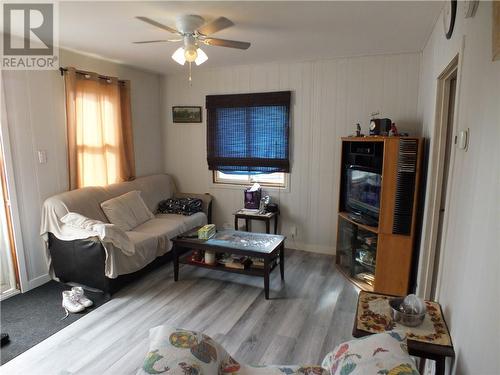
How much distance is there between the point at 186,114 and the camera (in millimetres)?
4719

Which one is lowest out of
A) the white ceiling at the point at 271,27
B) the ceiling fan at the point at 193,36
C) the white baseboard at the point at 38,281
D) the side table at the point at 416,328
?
the white baseboard at the point at 38,281

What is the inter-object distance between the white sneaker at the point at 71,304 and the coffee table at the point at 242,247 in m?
0.93

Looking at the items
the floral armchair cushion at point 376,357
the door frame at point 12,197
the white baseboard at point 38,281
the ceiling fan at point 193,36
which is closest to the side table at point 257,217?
the ceiling fan at point 193,36

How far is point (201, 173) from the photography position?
4785mm

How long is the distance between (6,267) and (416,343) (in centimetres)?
349

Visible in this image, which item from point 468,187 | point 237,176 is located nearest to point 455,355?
point 468,187

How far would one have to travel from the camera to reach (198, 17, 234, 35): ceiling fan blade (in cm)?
222

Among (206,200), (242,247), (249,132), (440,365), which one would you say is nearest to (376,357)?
(440,365)

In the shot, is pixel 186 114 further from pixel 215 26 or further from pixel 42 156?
pixel 215 26

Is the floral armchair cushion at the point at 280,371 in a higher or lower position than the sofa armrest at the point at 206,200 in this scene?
lower

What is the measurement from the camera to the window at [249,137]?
413cm

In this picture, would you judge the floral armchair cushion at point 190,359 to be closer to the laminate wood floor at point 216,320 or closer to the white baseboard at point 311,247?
the laminate wood floor at point 216,320

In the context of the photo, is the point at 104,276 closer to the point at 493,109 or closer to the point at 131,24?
the point at 131,24

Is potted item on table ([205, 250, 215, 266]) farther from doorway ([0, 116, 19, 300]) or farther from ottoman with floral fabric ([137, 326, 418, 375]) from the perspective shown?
doorway ([0, 116, 19, 300])
